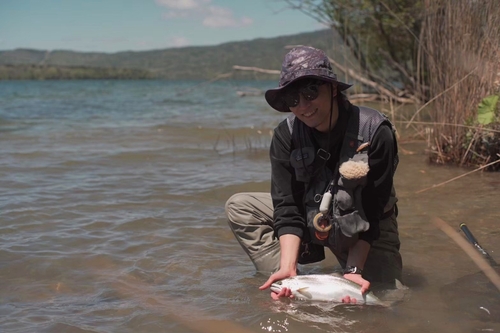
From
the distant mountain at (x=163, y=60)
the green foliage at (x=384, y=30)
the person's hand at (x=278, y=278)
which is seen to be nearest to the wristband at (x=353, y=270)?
the person's hand at (x=278, y=278)

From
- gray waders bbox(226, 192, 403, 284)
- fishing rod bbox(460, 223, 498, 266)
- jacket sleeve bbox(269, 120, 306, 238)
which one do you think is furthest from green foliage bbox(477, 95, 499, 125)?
jacket sleeve bbox(269, 120, 306, 238)

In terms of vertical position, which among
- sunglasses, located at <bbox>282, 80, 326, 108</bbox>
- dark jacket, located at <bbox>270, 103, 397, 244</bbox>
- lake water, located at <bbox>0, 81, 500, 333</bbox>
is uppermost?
sunglasses, located at <bbox>282, 80, 326, 108</bbox>

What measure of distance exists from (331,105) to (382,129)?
306 millimetres

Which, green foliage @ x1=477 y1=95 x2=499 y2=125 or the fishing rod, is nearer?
the fishing rod

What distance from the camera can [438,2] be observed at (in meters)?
7.12

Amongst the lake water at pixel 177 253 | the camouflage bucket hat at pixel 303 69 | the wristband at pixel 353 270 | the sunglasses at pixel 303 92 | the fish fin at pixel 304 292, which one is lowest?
the lake water at pixel 177 253

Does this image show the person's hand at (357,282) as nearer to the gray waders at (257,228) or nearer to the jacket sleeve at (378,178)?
the jacket sleeve at (378,178)

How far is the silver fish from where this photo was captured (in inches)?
132

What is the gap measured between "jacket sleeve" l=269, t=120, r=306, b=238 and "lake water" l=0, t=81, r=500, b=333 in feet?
1.47

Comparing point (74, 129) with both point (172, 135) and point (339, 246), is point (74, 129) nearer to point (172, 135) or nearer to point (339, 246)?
point (172, 135)

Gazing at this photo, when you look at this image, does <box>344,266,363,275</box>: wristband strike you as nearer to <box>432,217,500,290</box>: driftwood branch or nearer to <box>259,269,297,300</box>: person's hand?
<box>259,269,297,300</box>: person's hand

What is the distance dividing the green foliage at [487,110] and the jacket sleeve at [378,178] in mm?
3106

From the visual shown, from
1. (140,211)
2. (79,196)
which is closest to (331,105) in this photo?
(140,211)

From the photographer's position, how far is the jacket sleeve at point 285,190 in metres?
3.58
